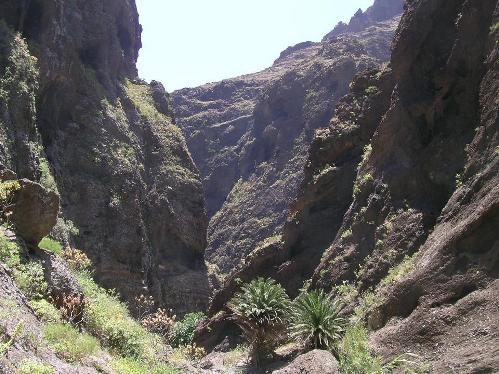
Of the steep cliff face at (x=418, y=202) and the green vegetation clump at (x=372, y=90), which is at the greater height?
the green vegetation clump at (x=372, y=90)

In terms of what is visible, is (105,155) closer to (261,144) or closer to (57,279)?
(57,279)

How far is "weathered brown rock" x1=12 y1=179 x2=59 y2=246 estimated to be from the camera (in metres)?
15.6

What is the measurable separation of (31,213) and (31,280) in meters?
2.51

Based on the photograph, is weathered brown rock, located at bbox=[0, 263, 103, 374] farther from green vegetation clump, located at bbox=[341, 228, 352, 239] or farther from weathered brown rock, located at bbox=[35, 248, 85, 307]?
green vegetation clump, located at bbox=[341, 228, 352, 239]

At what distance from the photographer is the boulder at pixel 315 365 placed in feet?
50.5

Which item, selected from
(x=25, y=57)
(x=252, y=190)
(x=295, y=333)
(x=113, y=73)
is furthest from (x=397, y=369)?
(x=252, y=190)

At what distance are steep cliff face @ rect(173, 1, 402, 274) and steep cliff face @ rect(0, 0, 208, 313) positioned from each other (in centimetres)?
2330

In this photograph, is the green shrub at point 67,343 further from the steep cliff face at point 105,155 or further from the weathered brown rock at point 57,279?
the steep cliff face at point 105,155

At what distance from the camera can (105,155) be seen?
1799 inches

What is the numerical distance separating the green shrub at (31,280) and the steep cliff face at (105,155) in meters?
14.4

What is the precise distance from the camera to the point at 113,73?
57.0 metres

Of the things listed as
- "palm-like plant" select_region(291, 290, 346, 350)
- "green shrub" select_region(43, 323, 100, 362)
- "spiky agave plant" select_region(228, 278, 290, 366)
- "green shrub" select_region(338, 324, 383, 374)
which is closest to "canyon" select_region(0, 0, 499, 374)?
"green shrub" select_region(43, 323, 100, 362)

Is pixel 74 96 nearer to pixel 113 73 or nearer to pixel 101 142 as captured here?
pixel 101 142

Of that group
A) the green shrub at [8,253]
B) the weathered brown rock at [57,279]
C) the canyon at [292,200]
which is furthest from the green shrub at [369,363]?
the green shrub at [8,253]
